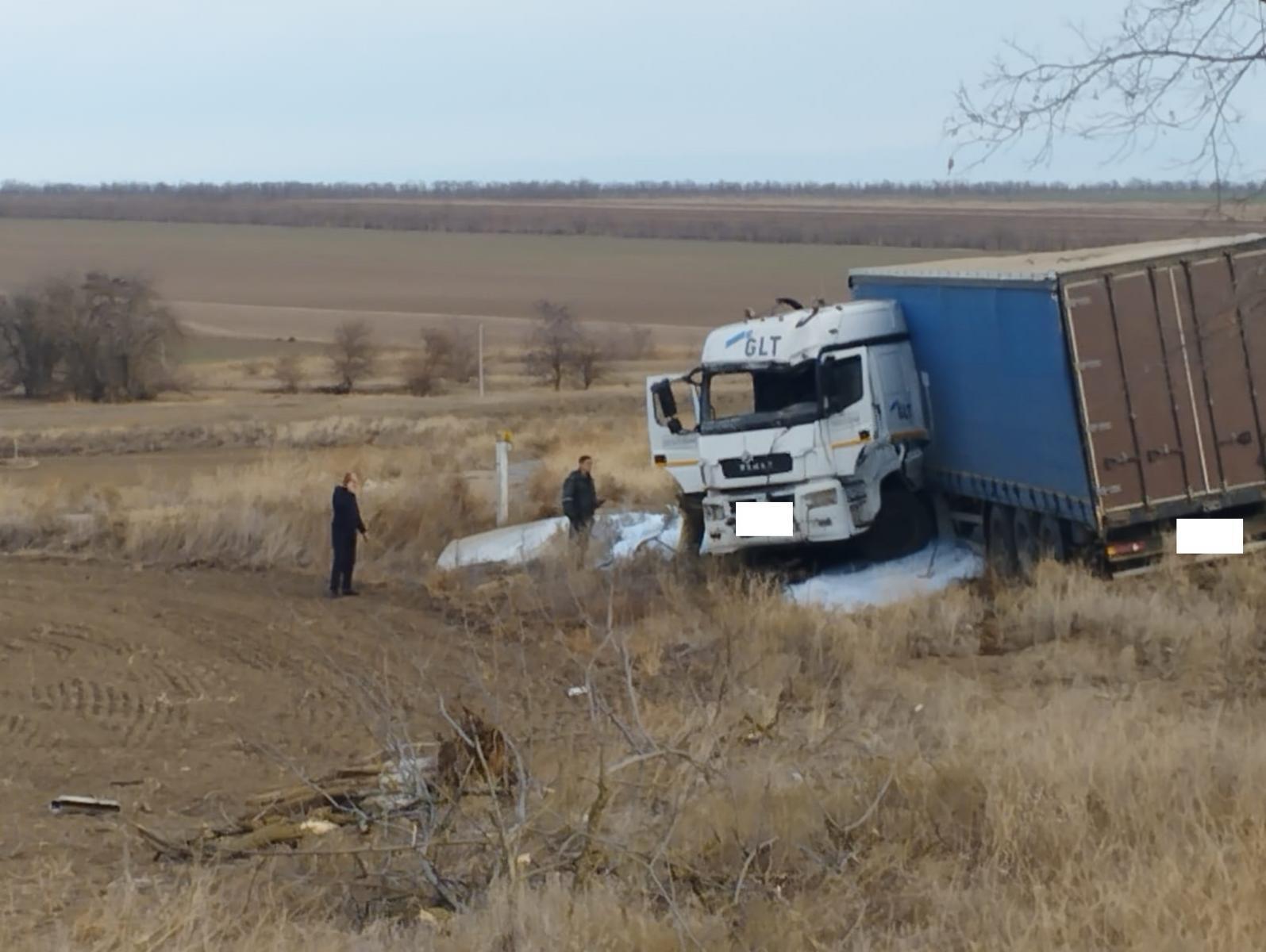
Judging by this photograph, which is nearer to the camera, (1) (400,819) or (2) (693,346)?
(1) (400,819)

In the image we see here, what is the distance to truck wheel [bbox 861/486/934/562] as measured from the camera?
60.4 ft

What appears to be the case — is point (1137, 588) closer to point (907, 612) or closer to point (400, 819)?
point (907, 612)

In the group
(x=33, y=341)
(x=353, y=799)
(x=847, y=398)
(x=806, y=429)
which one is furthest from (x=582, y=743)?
(x=33, y=341)

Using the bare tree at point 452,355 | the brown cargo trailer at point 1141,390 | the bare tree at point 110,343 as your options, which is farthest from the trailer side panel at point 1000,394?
the bare tree at point 110,343

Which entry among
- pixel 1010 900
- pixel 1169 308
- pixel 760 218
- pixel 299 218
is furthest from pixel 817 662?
pixel 299 218

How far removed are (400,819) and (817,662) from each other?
578 cm

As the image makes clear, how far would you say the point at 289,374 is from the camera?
59.5m

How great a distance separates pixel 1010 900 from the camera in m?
6.29

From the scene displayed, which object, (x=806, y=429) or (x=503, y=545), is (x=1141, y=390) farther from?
(x=503, y=545)

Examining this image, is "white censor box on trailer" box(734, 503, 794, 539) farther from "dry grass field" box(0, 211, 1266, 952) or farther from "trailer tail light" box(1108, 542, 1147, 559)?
"trailer tail light" box(1108, 542, 1147, 559)

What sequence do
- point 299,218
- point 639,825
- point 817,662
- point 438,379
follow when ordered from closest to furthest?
point 639,825
point 817,662
point 438,379
point 299,218

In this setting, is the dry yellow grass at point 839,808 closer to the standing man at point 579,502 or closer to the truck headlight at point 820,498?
the truck headlight at point 820,498

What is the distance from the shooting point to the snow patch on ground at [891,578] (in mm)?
16406

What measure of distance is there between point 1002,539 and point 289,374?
146 ft
